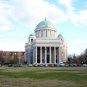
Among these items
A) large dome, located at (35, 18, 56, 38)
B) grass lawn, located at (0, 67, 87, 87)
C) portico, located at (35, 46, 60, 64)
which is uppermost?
large dome, located at (35, 18, 56, 38)

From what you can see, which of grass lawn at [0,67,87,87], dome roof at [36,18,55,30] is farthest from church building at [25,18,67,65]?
Result: grass lawn at [0,67,87,87]

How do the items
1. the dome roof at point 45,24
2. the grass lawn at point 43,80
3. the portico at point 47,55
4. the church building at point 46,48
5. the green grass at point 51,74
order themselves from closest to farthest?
the grass lawn at point 43,80
the green grass at point 51,74
the church building at point 46,48
the portico at point 47,55
the dome roof at point 45,24

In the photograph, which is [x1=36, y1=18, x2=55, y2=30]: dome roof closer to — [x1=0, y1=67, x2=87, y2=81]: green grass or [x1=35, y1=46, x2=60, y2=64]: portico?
[x1=35, y1=46, x2=60, y2=64]: portico

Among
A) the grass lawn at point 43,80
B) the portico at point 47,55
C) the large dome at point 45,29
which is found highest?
the large dome at point 45,29

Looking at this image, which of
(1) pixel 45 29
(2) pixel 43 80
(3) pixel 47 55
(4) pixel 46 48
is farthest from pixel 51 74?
(1) pixel 45 29

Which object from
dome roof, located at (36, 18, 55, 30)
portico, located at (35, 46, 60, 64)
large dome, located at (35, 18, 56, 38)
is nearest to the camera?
portico, located at (35, 46, 60, 64)

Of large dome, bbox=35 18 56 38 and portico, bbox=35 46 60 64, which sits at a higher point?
large dome, bbox=35 18 56 38

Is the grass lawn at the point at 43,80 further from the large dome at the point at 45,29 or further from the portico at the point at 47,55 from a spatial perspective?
the large dome at the point at 45,29

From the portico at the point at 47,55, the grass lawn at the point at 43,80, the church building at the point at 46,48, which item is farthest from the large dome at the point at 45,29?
the grass lawn at the point at 43,80

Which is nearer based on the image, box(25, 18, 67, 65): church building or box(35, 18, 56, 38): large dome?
box(25, 18, 67, 65): church building

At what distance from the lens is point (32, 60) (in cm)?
17200

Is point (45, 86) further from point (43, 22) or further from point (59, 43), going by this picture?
point (43, 22)

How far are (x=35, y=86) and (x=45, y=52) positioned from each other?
141145 millimetres

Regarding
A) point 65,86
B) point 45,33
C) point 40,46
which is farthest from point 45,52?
point 65,86
